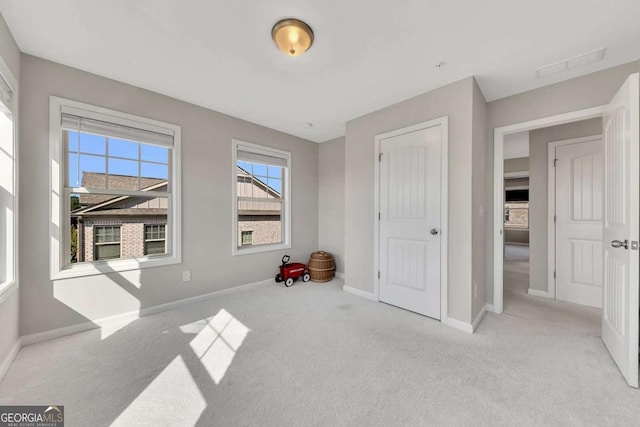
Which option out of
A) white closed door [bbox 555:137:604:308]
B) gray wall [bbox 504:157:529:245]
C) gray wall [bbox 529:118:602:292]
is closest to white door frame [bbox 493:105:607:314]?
gray wall [bbox 529:118:602:292]

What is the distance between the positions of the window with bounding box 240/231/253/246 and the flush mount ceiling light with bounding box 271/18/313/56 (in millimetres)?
2658

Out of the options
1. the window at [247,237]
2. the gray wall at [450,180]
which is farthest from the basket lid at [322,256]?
the window at [247,237]

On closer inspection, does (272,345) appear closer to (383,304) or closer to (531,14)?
(383,304)

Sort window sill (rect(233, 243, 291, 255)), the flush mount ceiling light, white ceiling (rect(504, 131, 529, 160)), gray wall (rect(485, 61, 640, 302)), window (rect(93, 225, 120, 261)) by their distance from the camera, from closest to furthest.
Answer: the flush mount ceiling light, gray wall (rect(485, 61, 640, 302)), window (rect(93, 225, 120, 261)), window sill (rect(233, 243, 291, 255)), white ceiling (rect(504, 131, 529, 160))

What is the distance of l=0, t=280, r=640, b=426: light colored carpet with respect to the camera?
1351 millimetres

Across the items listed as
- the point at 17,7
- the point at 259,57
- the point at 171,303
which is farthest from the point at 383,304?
the point at 17,7

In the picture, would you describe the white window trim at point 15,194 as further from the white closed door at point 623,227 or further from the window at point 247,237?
the white closed door at point 623,227

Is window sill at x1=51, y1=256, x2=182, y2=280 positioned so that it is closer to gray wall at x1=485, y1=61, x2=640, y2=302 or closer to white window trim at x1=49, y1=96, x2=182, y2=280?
white window trim at x1=49, y1=96, x2=182, y2=280

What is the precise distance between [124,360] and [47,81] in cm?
249

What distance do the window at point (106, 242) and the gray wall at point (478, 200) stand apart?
11.7ft

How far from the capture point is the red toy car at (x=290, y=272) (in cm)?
363

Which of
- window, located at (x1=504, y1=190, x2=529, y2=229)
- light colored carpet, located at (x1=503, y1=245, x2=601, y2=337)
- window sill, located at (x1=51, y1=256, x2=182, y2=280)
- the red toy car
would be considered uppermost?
window, located at (x1=504, y1=190, x2=529, y2=229)

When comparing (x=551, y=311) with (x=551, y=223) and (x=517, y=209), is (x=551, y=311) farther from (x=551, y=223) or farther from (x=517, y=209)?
(x=517, y=209)

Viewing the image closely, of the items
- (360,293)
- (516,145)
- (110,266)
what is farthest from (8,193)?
Result: (516,145)
